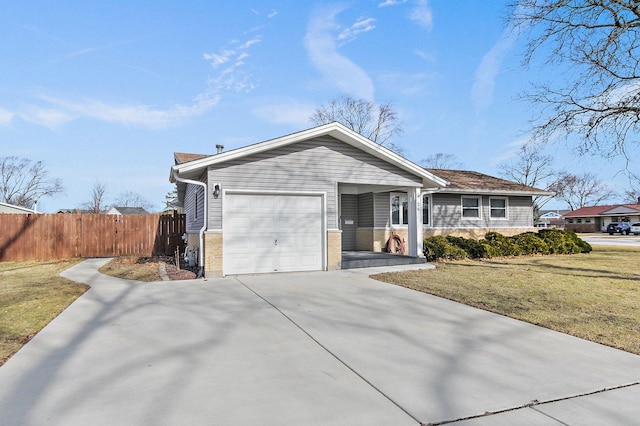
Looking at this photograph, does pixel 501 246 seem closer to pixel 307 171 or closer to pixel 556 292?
pixel 556 292

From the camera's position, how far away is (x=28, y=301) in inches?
276

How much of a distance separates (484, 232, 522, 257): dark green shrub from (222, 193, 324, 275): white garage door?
857 cm

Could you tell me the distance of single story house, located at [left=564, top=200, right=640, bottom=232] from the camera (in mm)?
50381

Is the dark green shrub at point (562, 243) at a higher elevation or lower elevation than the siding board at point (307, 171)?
lower

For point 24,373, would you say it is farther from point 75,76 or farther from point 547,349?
point 75,76

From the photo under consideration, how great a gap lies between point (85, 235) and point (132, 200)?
201 feet

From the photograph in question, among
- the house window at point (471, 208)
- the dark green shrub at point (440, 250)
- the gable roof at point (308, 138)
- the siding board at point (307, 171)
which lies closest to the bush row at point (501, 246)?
the dark green shrub at point (440, 250)

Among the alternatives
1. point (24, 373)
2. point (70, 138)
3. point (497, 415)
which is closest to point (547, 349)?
point (497, 415)

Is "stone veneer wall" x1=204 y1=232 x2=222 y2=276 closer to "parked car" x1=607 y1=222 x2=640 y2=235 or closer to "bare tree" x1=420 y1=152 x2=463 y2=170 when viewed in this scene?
"bare tree" x1=420 y1=152 x2=463 y2=170

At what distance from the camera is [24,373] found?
369cm

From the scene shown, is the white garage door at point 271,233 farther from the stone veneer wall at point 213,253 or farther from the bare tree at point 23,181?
the bare tree at point 23,181

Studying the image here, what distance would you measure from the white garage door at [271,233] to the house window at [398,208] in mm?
6093

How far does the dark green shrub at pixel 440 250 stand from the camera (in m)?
14.1

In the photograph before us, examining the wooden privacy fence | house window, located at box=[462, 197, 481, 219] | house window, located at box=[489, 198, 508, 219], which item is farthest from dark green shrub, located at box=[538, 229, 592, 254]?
the wooden privacy fence
